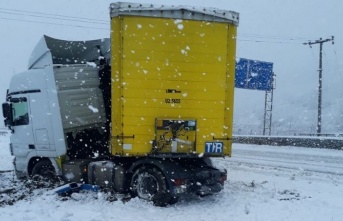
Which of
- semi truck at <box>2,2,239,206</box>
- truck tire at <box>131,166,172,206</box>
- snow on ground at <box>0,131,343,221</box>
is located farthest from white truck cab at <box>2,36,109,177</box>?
truck tire at <box>131,166,172,206</box>

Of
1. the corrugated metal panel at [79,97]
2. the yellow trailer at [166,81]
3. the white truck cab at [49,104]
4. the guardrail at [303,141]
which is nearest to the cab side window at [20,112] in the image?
the white truck cab at [49,104]

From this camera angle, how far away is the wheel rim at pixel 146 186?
7.28 m

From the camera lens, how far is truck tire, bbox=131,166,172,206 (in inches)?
277

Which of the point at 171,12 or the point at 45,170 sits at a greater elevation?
the point at 171,12

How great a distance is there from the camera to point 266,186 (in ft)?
30.0

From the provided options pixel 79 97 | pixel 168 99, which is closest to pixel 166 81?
pixel 168 99

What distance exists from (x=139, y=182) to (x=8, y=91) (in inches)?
185

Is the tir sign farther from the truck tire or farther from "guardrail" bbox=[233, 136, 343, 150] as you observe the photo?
"guardrail" bbox=[233, 136, 343, 150]

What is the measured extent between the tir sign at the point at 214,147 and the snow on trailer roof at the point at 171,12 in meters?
2.48

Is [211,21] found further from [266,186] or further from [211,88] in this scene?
[266,186]

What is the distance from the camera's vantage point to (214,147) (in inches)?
297

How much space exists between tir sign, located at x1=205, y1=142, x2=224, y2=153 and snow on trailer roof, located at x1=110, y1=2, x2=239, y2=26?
97.8 inches

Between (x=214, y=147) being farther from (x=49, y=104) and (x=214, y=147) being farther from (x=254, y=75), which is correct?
(x=254, y=75)

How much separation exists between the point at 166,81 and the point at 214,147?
1.63m
